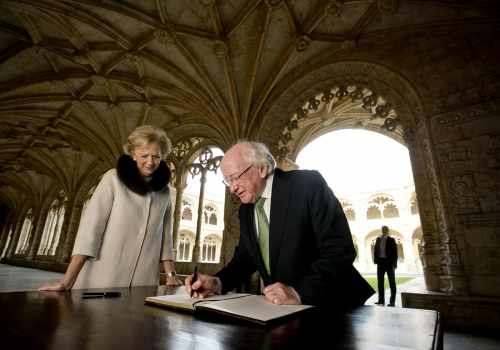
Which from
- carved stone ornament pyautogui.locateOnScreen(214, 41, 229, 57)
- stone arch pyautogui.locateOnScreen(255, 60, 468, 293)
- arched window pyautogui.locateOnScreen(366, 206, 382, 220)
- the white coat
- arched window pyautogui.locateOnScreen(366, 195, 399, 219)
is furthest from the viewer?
arched window pyautogui.locateOnScreen(366, 206, 382, 220)

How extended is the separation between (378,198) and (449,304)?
86.2 feet

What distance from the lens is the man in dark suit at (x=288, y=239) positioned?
4.16ft

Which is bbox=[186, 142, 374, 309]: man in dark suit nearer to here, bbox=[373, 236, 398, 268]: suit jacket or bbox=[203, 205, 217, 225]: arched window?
bbox=[373, 236, 398, 268]: suit jacket

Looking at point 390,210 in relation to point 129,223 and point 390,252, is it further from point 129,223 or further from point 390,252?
point 129,223

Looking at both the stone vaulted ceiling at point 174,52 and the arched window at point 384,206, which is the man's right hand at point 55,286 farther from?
the arched window at point 384,206

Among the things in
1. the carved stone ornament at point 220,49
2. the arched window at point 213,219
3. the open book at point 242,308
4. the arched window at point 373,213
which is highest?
the carved stone ornament at point 220,49

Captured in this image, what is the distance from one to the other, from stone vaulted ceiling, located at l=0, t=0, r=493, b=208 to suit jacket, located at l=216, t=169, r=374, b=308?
20.9 feet

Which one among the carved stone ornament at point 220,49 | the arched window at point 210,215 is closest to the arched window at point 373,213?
the arched window at point 210,215

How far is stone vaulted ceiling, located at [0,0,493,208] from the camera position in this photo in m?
6.46

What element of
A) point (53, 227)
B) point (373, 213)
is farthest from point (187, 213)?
point (373, 213)

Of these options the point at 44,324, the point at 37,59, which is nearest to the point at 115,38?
the point at 37,59

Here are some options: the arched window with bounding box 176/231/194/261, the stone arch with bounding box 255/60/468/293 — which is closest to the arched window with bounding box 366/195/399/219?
the arched window with bounding box 176/231/194/261

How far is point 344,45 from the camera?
6.68 metres

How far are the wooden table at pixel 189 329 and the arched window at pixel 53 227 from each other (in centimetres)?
2090
